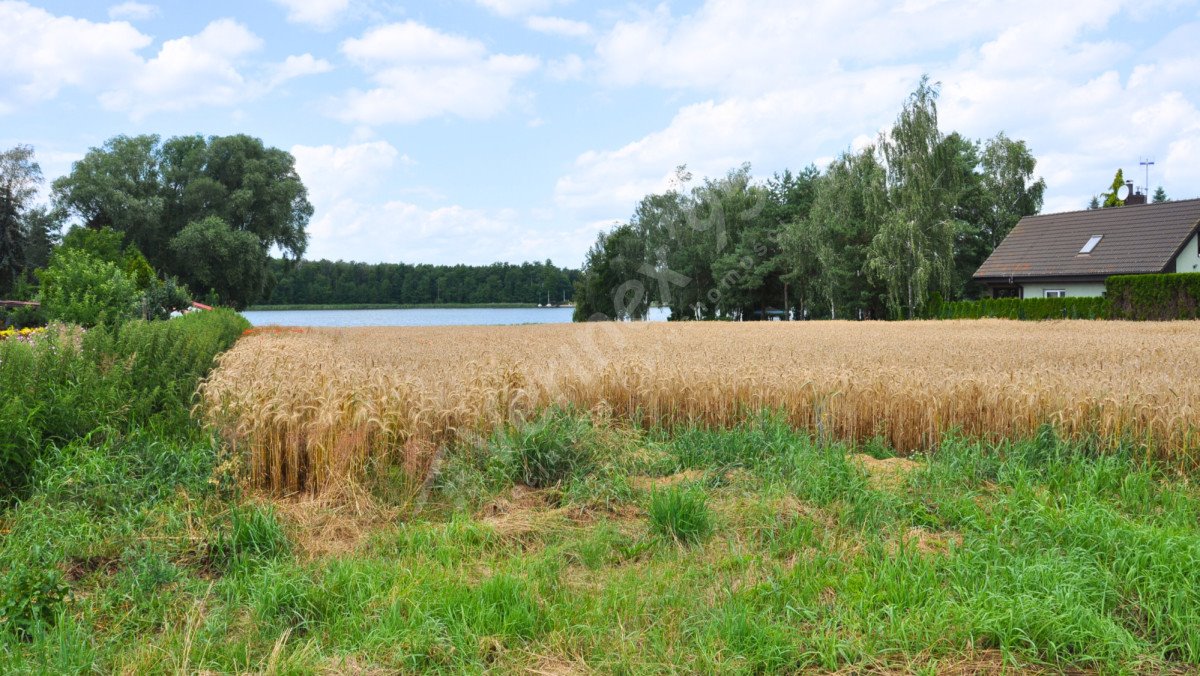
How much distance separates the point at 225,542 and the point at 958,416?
20.6 feet

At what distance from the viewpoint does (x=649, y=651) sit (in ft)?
10.8

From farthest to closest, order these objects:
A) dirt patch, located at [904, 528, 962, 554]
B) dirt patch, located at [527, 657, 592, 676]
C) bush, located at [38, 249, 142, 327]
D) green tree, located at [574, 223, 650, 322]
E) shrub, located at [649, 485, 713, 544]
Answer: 1. green tree, located at [574, 223, 650, 322]
2. bush, located at [38, 249, 142, 327]
3. shrub, located at [649, 485, 713, 544]
4. dirt patch, located at [904, 528, 962, 554]
5. dirt patch, located at [527, 657, 592, 676]

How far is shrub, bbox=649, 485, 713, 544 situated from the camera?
4.58 m

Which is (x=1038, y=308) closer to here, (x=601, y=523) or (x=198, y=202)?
(x=601, y=523)

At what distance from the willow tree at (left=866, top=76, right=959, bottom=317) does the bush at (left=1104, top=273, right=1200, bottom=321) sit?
996cm

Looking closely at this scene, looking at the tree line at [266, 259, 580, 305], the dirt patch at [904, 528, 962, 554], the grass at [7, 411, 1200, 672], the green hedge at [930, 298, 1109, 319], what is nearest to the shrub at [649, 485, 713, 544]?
the grass at [7, 411, 1200, 672]

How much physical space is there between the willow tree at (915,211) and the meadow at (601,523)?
1335 inches

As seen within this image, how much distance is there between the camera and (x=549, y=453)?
590 cm

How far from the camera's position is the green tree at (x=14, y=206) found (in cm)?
4916

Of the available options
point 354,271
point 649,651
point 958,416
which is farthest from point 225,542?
point 354,271

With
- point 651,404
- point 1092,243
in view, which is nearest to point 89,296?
point 651,404

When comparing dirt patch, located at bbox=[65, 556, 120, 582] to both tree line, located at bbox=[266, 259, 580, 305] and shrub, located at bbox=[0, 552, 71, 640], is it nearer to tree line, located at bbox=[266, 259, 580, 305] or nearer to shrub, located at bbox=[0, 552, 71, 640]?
shrub, located at bbox=[0, 552, 71, 640]

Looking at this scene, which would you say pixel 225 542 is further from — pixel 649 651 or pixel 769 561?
pixel 769 561

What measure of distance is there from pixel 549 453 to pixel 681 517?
1585 millimetres
